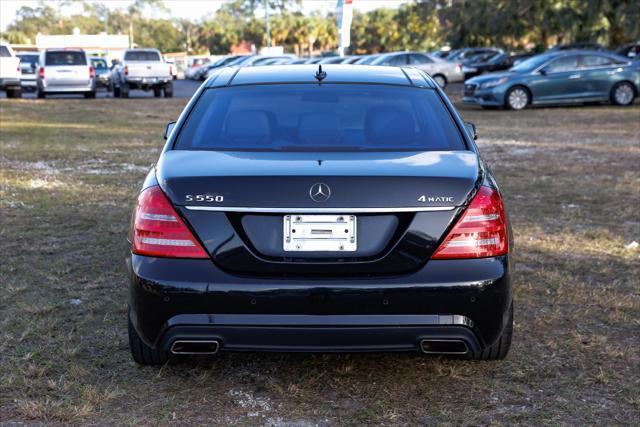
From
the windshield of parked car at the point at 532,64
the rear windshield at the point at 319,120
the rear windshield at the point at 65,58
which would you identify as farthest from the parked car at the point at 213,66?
the rear windshield at the point at 319,120

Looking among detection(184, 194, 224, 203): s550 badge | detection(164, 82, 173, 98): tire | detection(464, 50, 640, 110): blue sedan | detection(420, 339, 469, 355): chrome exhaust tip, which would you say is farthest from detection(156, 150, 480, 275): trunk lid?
detection(164, 82, 173, 98): tire

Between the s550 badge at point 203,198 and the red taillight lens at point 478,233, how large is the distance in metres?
0.94

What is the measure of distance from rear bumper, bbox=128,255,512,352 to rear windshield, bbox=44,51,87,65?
25.5 meters

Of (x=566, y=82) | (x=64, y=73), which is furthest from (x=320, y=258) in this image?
(x=64, y=73)

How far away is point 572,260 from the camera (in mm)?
6227

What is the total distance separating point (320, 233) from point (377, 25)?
295 ft

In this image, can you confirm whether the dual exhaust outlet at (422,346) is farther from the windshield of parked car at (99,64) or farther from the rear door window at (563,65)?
the windshield of parked car at (99,64)

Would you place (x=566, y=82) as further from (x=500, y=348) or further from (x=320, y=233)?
(x=320, y=233)

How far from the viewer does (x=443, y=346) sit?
3.54 meters

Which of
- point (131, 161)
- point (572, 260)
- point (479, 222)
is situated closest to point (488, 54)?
point (131, 161)

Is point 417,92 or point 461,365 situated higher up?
point 417,92

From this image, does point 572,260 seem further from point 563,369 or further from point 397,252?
point 397,252

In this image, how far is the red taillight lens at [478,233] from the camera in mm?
3438

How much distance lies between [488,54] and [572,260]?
3681 centimetres
